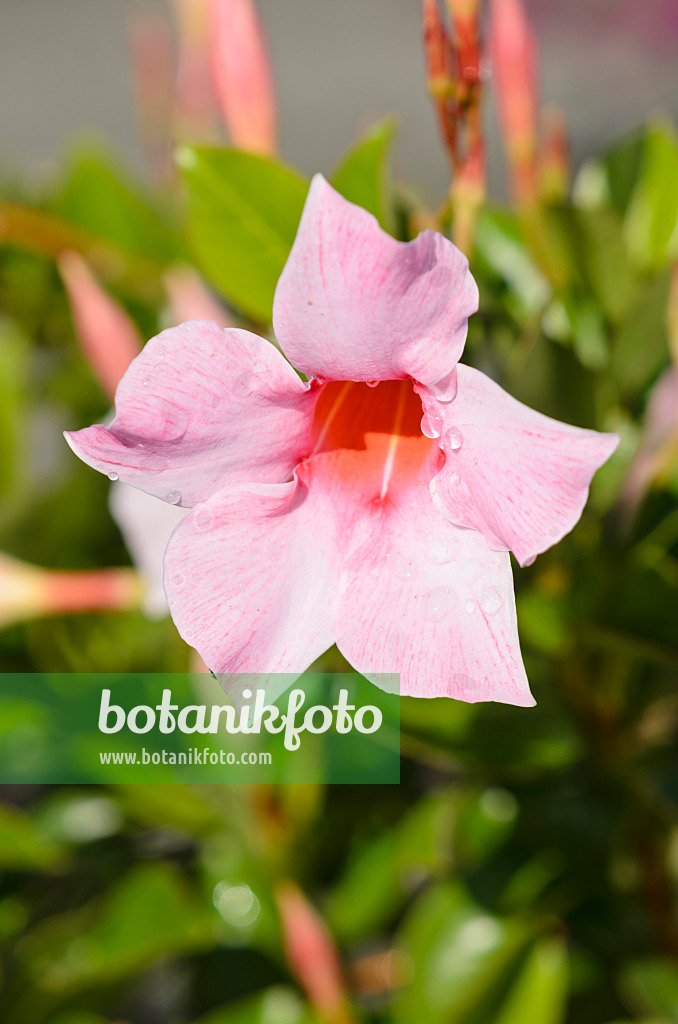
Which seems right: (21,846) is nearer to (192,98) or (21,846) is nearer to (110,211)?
(110,211)

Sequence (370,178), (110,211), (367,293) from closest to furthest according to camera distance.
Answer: (367,293), (370,178), (110,211)

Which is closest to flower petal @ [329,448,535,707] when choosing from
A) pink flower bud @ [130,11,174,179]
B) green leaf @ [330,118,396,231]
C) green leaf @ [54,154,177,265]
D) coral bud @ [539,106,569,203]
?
green leaf @ [330,118,396,231]

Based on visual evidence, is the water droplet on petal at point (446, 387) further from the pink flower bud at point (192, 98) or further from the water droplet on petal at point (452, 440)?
the pink flower bud at point (192, 98)

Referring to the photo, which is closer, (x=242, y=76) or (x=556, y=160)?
(x=242, y=76)

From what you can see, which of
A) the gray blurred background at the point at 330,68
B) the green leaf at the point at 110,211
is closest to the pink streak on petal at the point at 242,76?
the green leaf at the point at 110,211

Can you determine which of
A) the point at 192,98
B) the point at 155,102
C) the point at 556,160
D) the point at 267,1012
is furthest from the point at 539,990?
the point at 155,102

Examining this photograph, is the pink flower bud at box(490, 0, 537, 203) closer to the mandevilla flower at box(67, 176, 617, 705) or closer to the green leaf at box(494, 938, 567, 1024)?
the mandevilla flower at box(67, 176, 617, 705)
